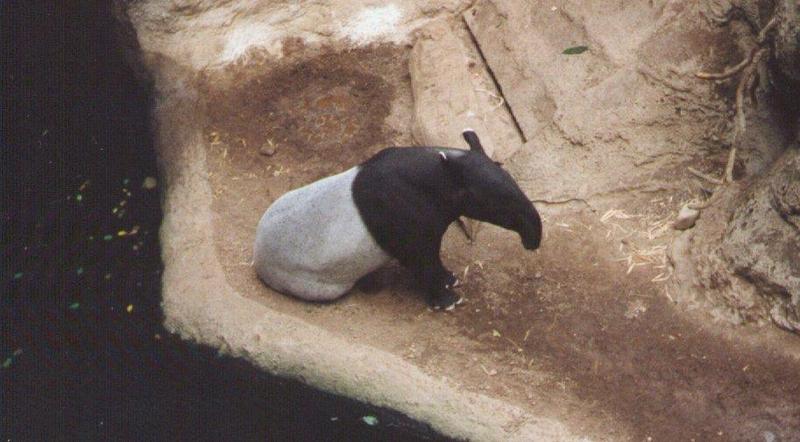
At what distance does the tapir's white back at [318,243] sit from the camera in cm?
632

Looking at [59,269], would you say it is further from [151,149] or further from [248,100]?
[248,100]

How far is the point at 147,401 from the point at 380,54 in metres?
4.13

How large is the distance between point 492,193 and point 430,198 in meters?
0.46

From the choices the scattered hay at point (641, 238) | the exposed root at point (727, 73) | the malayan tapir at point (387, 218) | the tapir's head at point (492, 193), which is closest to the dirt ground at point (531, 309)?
the scattered hay at point (641, 238)

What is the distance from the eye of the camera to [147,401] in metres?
6.26

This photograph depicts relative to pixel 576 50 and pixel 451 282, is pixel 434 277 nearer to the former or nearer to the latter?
pixel 451 282

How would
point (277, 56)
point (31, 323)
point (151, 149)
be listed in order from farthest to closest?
point (277, 56), point (151, 149), point (31, 323)

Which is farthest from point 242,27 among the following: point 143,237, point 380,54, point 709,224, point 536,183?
point 709,224

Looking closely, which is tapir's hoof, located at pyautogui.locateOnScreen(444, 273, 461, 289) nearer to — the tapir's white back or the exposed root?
the tapir's white back

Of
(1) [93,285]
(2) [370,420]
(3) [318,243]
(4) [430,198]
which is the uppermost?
(4) [430,198]

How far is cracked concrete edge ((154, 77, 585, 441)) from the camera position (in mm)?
5582

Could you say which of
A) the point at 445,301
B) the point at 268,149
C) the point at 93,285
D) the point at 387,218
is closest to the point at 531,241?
the point at 445,301

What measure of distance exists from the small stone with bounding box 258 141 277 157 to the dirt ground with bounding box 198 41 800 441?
0.02 m

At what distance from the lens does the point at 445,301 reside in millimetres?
6605
